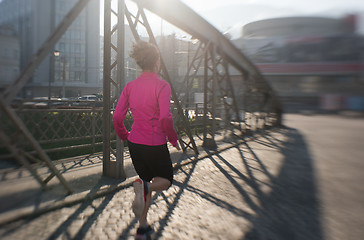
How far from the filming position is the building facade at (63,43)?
47531 mm

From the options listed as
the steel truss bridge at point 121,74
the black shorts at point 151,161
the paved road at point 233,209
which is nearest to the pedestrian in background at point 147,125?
the black shorts at point 151,161

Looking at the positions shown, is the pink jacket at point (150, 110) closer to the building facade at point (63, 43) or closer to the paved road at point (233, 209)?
the paved road at point (233, 209)

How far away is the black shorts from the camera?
238cm

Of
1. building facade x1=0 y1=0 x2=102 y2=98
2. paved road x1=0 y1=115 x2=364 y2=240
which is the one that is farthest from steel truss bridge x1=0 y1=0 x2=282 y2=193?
building facade x1=0 y1=0 x2=102 y2=98

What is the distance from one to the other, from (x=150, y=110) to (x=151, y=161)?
0.48m

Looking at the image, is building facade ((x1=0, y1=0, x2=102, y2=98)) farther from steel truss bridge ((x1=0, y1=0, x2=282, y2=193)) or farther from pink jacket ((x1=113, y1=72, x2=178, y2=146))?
pink jacket ((x1=113, y1=72, x2=178, y2=146))

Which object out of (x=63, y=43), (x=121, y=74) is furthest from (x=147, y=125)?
(x=63, y=43)

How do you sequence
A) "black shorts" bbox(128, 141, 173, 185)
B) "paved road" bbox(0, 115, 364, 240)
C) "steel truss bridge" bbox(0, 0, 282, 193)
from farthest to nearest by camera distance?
1. "steel truss bridge" bbox(0, 0, 282, 193)
2. "paved road" bbox(0, 115, 364, 240)
3. "black shorts" bbox(128, 141, 173, 185)

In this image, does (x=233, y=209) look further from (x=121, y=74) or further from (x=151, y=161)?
(x=121, y=74)

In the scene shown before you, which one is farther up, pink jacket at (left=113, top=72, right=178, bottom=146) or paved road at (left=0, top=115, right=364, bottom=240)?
pink jacket at (left=113, top=72, right=178, bottom=146)

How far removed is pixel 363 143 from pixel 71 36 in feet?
171

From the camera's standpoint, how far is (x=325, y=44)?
7887 millimetres

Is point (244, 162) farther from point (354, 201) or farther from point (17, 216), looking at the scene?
point (17, 216)

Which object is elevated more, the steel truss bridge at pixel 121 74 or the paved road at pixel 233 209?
the steel truss bridge at pixel 121 74
